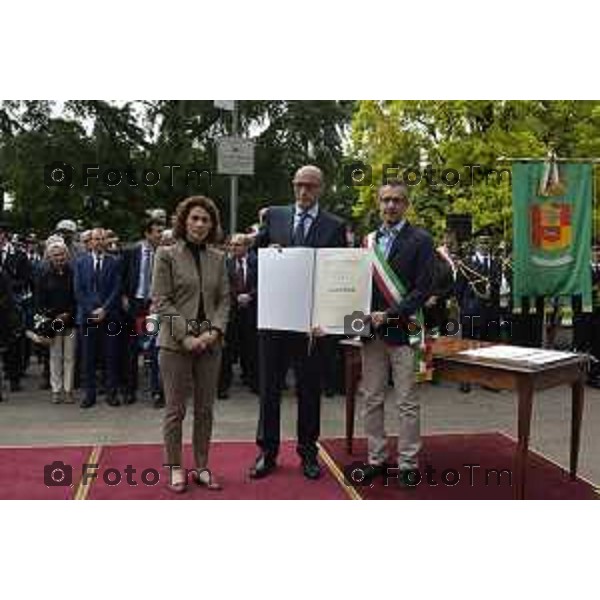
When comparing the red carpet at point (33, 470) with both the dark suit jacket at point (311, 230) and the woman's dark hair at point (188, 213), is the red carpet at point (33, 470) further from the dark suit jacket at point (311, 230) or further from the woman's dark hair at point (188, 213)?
the dark suit jacket at point (311, 230)

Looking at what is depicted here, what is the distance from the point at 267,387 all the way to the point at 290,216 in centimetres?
113

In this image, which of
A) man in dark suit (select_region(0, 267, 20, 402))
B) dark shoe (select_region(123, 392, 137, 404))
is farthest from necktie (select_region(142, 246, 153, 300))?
man in dark suit (select_region(0, 267, 20, 402))

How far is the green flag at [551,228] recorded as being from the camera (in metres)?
6.73

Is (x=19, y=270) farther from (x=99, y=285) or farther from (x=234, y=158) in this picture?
(x=234, y=158)

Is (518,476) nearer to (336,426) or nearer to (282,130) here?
(336,426)

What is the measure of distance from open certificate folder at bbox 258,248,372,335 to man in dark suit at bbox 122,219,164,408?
334 centimetres

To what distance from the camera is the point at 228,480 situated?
218 inches

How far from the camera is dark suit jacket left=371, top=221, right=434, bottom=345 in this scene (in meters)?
5.32

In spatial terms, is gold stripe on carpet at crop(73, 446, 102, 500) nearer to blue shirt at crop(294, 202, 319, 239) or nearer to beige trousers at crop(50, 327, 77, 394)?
blue shirt at crop(294, 202, 319, 239)

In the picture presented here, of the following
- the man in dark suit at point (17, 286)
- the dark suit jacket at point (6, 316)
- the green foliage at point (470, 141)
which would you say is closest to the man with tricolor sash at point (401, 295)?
the dark suit jacket at point (6, 316)

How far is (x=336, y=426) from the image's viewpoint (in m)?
7.32

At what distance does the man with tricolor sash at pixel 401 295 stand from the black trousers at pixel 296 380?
429 millimetres

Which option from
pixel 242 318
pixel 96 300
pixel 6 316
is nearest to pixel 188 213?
pixel 6 316

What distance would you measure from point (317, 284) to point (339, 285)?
0.14 m
